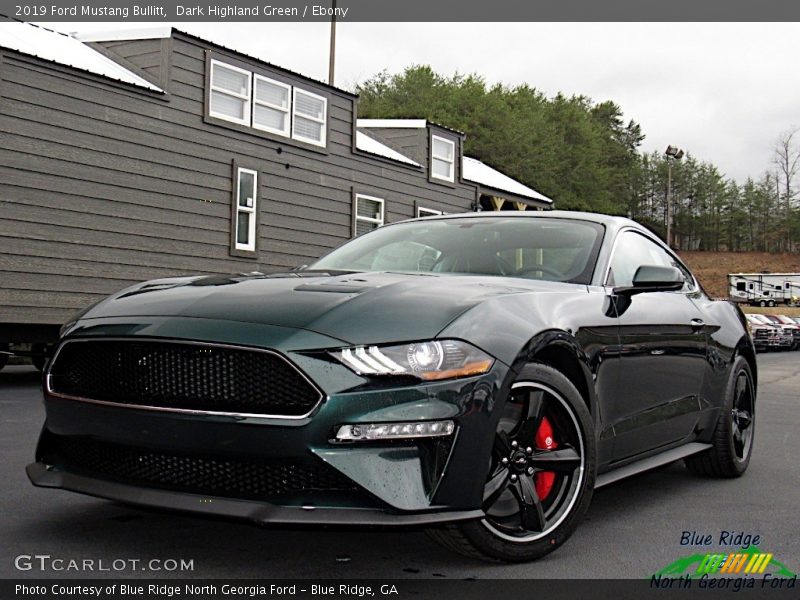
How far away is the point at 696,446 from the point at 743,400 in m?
0.92

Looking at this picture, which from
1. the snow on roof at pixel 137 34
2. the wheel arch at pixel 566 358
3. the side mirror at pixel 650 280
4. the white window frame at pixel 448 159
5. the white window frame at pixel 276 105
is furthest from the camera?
the white window frame at pixel 448 159

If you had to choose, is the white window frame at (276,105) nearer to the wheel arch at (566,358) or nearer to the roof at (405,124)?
the roof at (405,124)

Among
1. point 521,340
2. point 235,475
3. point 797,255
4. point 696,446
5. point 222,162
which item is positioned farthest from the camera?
point 797,255

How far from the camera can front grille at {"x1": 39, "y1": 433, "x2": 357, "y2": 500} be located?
3061 millimetres

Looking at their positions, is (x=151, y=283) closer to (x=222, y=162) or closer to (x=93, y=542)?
(x=93, y=542)

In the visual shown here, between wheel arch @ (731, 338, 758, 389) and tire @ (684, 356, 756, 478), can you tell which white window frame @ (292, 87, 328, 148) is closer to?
wheel arch @ (731, 338, 758, 389)

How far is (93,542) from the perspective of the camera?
3.67 meters

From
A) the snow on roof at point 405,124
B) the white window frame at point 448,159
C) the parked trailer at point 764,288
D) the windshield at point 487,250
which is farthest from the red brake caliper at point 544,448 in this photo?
the parked trailer at point 764,288

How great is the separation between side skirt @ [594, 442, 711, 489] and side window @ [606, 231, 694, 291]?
87cm

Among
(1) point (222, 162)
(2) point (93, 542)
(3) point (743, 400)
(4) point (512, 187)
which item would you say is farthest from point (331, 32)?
(2) point (93, 542)

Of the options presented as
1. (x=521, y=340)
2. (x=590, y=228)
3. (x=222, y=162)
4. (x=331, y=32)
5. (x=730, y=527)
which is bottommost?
(x=730, y=527)

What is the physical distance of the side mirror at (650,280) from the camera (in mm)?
4469

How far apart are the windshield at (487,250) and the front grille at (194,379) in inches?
59.8

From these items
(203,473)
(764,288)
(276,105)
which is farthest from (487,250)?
(764,288)
